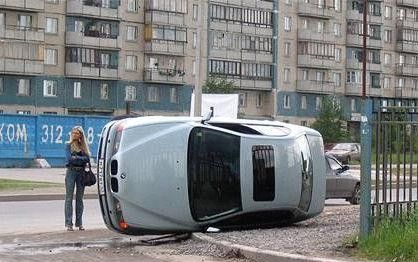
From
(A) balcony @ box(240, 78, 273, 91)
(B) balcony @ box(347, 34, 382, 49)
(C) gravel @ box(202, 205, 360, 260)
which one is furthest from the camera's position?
(B) balcony @ box(347, 34, 382, 49)

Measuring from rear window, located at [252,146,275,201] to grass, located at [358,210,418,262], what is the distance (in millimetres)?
2464

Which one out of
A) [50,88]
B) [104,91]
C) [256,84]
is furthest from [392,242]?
[256,84]

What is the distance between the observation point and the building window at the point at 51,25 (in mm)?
69375

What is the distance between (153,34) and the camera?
7525 centimetres

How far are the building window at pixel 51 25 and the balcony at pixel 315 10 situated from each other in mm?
27805

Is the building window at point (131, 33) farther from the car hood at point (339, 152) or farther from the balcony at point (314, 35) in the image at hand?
the car hood at point (339, 152)

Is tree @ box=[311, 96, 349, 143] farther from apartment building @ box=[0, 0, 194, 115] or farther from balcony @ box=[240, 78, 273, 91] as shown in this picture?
apartment building @ box=[0, 0, 194, 115]

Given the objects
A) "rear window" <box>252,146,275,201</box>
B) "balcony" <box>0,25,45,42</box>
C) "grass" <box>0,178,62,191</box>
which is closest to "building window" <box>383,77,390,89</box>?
"balcony" <box>0,25,45,42</box>

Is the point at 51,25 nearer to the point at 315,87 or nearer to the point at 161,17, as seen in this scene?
the point at 161,17

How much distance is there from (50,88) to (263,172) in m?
59.0

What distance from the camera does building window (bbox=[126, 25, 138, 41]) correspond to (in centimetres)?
7500

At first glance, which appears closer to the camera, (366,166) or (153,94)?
(366,166)

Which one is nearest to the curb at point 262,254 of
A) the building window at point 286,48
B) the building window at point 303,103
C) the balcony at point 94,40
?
the balcony at point 94,40

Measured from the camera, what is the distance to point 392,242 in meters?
9.98
